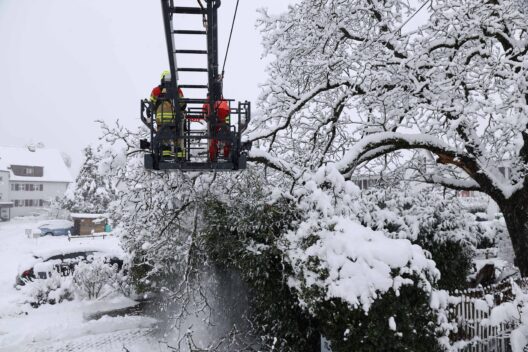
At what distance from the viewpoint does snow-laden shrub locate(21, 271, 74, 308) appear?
11742 mm

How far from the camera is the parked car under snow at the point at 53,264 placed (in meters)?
12.9

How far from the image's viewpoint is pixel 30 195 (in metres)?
54.3

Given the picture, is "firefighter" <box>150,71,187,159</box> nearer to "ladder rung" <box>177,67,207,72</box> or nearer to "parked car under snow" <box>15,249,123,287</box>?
"ladder rung" <box>177,67,207,72</box>

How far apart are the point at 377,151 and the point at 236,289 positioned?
448 cm

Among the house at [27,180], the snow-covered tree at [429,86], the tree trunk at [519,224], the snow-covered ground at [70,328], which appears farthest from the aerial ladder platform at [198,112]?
the house at [27,180]

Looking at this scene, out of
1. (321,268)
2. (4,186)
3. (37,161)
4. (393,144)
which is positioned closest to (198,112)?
(321,268)

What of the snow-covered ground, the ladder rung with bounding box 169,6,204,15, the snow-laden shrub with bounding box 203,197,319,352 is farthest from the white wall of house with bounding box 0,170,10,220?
the ladder rung with bounding box 169,6,204,15

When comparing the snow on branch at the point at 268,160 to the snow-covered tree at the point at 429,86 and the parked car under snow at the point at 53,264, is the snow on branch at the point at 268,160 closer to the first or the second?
the snow-covered tree at the point at 429,86

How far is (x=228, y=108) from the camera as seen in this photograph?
5047 millimetres

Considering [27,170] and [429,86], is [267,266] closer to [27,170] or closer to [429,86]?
[429,86]

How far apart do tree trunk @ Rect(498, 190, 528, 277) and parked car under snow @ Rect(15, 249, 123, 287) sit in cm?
1145

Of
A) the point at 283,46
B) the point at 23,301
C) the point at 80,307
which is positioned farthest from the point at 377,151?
the point at 23,301

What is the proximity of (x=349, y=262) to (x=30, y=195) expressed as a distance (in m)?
59.7

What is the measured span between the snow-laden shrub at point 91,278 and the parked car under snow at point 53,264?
23.7 inches
